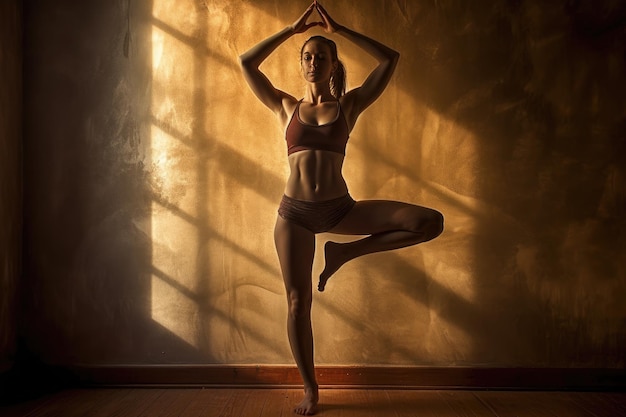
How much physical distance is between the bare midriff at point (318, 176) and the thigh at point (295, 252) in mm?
168

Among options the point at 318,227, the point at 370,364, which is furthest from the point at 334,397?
the point at 318,227

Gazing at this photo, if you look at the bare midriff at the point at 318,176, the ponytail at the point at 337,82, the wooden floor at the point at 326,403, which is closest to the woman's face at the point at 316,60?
the ponytail at the point at 337,82

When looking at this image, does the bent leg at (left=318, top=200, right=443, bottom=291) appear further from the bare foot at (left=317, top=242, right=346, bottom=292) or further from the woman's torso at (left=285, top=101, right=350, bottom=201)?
the woman's torso at (left=285, top=101, right=350, bottom=201)

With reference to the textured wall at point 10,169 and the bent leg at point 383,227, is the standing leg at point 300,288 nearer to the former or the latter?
the bent leg at point 383,227

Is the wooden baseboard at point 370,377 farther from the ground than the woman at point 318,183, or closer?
closer

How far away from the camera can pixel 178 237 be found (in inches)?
148

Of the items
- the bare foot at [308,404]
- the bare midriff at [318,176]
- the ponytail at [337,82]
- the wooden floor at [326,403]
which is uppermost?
the ponytail at [337,82]

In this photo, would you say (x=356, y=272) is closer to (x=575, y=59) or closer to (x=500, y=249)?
(x=500, y=249)

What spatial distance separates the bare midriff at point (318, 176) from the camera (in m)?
3.00

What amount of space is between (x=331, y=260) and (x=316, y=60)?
3.28 feet

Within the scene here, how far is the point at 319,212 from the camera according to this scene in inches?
118

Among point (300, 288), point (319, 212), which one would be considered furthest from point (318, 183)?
point (300, 288)

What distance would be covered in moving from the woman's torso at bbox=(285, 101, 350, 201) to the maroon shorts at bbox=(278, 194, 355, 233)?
3 cm

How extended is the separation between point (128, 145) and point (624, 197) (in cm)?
305
